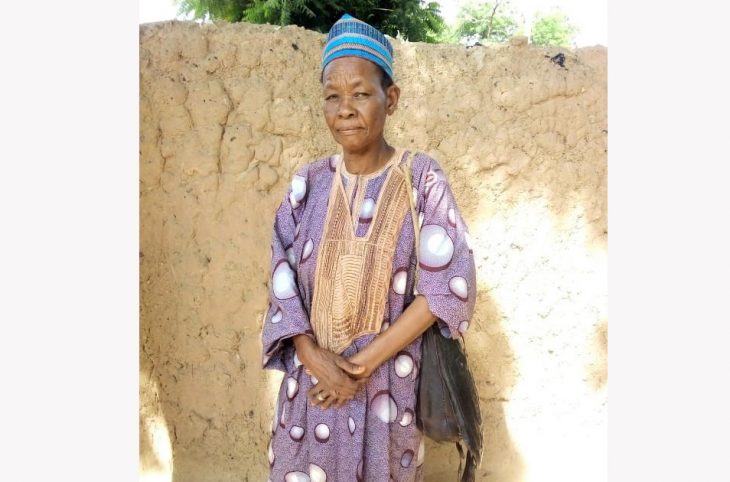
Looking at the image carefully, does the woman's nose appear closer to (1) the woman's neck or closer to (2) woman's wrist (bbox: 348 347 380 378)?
(1) the woman's neck

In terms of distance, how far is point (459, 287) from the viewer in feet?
5.77

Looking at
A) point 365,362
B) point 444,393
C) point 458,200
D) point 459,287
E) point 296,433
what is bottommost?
point 296,433

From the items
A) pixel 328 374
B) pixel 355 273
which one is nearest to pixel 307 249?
pixel 355 273

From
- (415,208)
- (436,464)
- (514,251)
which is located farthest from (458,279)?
(436,464)

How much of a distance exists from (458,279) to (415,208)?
272 mm

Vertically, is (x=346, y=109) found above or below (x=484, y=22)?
below

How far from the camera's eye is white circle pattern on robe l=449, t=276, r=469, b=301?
175 cm

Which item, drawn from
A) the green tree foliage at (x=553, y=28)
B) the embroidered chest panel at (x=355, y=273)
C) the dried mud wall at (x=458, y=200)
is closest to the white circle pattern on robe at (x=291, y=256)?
the embroidered chest panel at (x=355, y=273)

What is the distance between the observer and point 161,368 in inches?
112

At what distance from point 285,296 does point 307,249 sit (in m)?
0.17

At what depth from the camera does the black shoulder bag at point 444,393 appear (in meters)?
1.85

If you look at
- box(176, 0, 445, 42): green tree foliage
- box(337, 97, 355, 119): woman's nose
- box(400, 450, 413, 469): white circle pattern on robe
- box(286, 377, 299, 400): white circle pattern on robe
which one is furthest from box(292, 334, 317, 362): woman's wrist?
box(176, 0, 445, 42): green tree foliage

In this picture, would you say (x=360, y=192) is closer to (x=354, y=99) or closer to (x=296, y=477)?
(x=354, y=99)

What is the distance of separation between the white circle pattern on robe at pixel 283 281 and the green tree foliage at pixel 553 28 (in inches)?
746
